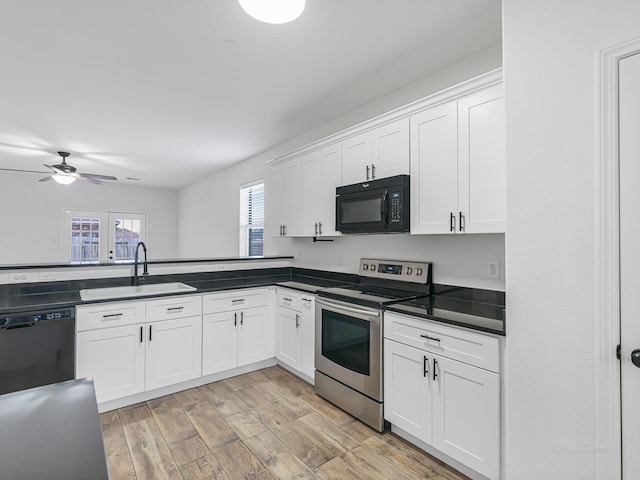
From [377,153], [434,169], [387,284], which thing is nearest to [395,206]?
[434,169]

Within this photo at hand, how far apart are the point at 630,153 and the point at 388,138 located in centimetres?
153

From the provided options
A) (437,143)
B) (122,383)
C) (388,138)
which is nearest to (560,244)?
(437,143)

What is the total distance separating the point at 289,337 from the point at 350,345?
91cm

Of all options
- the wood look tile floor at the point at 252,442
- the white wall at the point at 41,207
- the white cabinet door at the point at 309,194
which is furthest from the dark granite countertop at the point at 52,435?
the white wall at the point at 41,207

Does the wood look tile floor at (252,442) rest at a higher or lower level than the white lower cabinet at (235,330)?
→ lower

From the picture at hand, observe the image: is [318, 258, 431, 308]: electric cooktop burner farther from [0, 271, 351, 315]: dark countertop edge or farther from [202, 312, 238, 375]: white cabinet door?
[202, 312, 238, 375]: white cabinet door

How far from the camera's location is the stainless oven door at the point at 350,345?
7.55 feet

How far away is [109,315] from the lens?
2566 millimetres

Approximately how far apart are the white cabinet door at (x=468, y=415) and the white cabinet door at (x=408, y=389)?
2.4 inches

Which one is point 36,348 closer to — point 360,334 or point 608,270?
point 360,334

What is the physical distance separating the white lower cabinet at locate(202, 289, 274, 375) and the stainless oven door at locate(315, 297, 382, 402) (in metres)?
0.77

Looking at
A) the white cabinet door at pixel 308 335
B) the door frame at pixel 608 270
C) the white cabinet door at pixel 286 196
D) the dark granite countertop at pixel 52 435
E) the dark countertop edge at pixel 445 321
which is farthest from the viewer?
the white cabinet door at pixel 286 196

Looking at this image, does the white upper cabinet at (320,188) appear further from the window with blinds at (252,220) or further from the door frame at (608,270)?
the door frame at (608,270)

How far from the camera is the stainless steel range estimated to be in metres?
2.31
